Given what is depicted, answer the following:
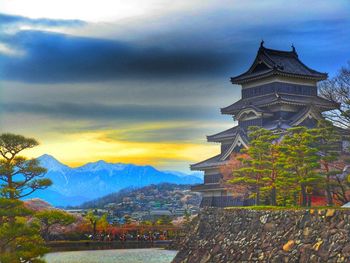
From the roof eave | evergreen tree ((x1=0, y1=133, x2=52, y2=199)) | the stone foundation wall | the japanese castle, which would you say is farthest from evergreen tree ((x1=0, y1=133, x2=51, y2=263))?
the roof eave

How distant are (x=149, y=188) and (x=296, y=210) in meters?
168

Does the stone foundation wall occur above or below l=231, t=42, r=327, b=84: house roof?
below

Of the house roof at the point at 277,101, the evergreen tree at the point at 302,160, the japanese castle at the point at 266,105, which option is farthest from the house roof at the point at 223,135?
the evergreen tree at the point at 302,160

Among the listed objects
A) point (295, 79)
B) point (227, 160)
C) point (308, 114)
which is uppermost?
point (295, 79)

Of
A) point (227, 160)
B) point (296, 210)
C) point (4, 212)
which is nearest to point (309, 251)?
point (296, 210)

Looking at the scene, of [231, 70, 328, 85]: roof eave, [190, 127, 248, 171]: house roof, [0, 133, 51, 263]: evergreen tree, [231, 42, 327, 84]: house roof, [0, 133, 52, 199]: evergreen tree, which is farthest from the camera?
[231, 42, 327, 84]: house roof

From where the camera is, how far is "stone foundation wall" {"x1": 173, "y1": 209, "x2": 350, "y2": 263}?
74.4 ft

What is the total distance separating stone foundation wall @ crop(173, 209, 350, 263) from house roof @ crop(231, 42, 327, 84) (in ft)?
84.7

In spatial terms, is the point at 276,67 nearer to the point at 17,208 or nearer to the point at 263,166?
the point at 263,166

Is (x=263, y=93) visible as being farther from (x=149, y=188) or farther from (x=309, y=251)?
(x=149, y=188)

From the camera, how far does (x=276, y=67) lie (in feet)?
181

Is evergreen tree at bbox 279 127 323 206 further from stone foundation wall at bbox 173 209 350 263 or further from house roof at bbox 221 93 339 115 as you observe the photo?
house roof at bbox 221 93 339 115

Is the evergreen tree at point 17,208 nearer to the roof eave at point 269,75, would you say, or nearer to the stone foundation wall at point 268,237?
the stone foundation wall at point 268,237

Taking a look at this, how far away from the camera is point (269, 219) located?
26.5 m
